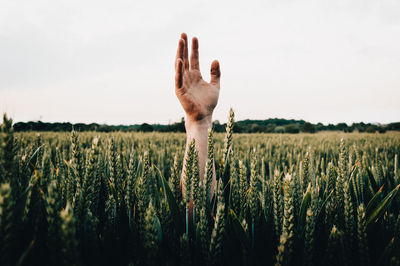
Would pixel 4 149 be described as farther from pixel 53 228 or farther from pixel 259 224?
pixel 259 224

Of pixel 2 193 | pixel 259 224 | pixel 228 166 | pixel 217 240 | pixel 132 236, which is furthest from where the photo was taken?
pixel 228 166

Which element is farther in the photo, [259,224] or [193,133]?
[193,133]

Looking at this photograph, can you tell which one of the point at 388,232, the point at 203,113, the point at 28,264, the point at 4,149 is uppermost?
the point at 203,113

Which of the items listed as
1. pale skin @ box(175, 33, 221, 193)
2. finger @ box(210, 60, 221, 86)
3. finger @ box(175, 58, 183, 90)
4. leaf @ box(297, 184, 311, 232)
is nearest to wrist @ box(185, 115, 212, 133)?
pale skin @ box(175, 33, 221, 193)

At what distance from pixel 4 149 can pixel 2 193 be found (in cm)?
13

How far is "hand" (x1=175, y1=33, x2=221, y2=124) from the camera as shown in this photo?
4.69ft

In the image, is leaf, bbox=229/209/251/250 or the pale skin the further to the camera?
the pale skin

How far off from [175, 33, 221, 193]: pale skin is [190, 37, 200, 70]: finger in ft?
0.24

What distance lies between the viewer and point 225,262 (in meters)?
0.63

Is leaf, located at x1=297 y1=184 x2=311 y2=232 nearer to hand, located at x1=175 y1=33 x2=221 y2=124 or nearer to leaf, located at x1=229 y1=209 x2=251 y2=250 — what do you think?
leaf, located at x1=229 y1=209 x2=251 y2=250

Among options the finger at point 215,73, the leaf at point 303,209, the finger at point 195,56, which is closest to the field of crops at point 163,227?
the leaf at point 303,209

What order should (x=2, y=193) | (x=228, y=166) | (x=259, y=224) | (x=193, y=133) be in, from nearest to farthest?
(x=2, y=193), (x=259, y=224), (x=228, y=166), (x=193, y=133)

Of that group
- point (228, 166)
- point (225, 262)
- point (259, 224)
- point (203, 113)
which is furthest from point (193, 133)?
point (225, 262)

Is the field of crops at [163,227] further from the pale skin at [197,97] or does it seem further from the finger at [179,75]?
the finger at [179,75]
